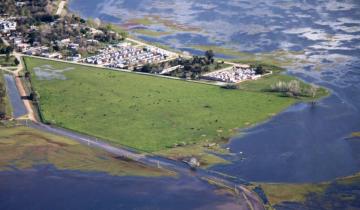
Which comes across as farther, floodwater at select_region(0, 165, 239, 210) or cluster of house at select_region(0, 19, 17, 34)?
cluster of house at select_region(0, 19, 17, 34)

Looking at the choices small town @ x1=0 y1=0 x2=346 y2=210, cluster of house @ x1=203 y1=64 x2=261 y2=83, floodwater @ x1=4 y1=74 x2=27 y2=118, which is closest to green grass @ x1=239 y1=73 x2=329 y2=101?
small town @ x1=0 y1=0 x2=346 y2=210

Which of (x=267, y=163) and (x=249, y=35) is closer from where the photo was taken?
(x=267, y=163)

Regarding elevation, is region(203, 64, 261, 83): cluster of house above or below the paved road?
below

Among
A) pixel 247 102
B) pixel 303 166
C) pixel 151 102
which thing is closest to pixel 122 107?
pixel 151 102

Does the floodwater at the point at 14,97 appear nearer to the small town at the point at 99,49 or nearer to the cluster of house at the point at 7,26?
the small town at the point at 99,49

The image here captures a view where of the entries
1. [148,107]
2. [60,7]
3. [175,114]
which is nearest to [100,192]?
[175,114]

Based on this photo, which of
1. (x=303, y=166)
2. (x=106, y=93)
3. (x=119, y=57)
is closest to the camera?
(x=303, y=166)

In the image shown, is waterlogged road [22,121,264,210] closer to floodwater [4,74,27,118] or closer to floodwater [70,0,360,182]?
floodwater [70,0,360,182]

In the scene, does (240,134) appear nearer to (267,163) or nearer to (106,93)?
(267,163)
